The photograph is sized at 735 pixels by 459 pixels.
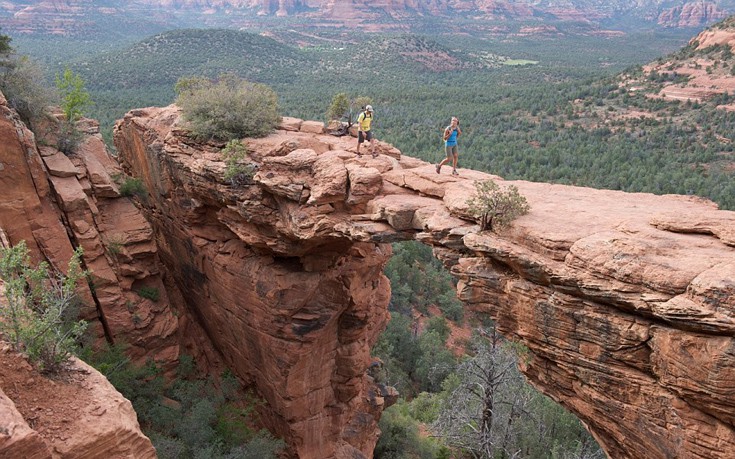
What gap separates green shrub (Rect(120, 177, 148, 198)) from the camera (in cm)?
1681

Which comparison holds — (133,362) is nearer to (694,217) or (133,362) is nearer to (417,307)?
(694,217)

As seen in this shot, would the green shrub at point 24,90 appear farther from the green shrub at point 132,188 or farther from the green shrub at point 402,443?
the green shrub at point 402,443

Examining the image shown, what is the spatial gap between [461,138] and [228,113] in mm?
42439

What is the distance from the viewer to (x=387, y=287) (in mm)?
17719

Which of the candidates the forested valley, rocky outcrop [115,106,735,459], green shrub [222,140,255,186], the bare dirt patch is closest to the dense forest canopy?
the forested valley

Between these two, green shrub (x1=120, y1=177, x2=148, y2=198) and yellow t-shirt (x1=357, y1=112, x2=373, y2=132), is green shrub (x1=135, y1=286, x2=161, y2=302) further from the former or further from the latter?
yellow t-shirt (x1=357, y1=112, x2=373, y2=132)

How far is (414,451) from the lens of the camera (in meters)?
19.7

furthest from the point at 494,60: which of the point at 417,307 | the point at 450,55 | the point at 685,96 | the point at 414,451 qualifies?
the point at 414,451

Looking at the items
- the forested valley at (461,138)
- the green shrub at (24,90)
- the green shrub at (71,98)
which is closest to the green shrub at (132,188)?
the green shrub at (71,98)

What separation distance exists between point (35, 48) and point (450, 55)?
271 feet

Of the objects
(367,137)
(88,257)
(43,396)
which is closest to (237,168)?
(367,137)

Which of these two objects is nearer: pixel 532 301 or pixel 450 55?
pixel 532 301

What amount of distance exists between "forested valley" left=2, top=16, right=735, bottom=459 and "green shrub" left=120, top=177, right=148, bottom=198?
5922 millimetres

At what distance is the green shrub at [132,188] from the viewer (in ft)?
55.2
